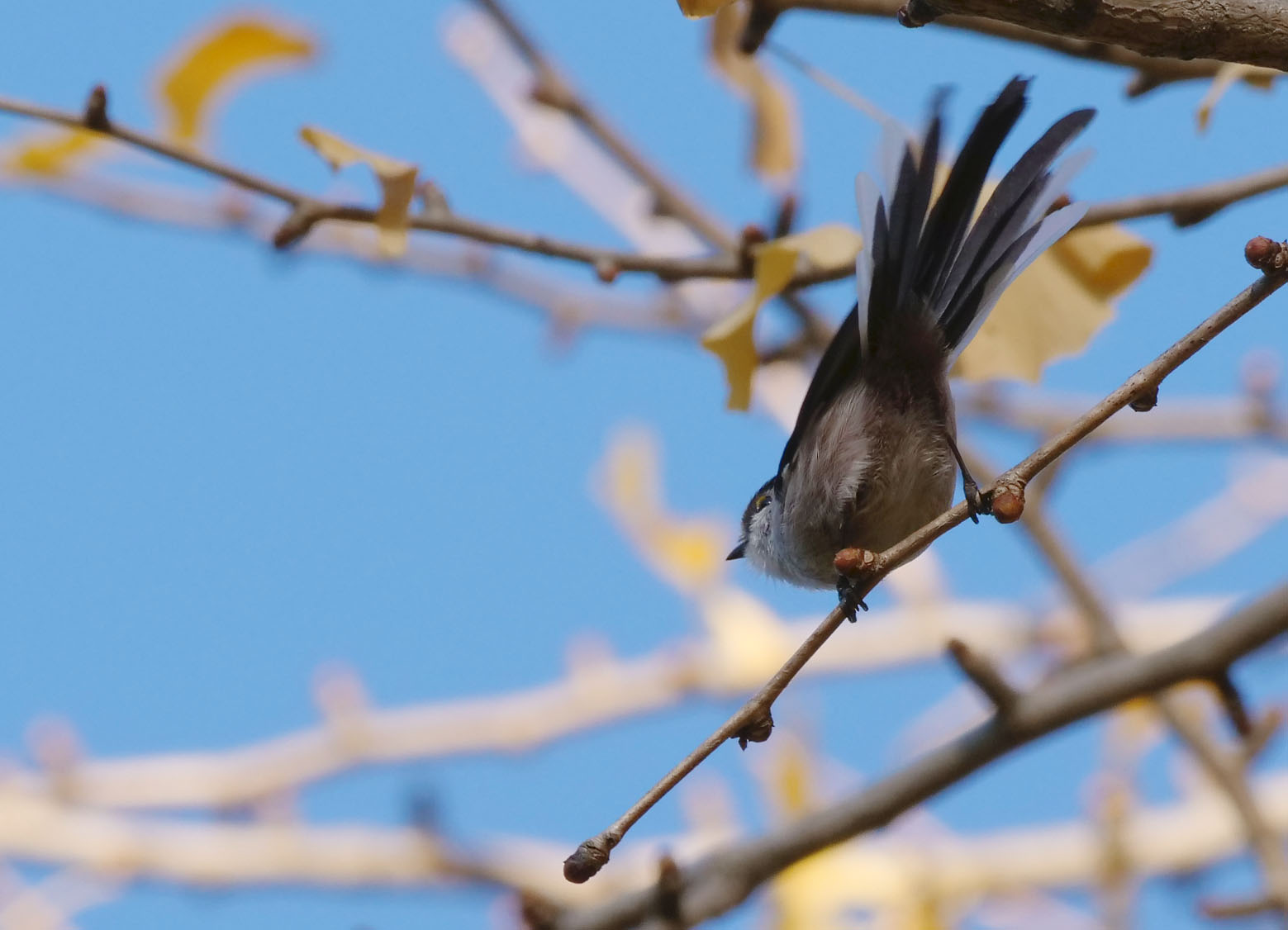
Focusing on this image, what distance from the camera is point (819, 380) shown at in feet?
6.99

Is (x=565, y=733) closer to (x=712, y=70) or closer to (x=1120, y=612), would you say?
(x=1120, y=612)

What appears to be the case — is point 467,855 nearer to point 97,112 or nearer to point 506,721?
point 506,721

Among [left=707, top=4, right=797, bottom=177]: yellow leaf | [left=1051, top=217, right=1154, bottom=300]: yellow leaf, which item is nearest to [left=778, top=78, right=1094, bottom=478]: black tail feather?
[left=1051, top=217, right=1154, bottom=300]: yellow leaf

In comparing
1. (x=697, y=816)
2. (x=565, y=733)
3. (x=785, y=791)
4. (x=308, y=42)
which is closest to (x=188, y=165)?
(x=308, y=42)

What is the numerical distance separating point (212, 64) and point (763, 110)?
3.15ft

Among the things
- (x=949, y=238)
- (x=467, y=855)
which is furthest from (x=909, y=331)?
(x=467, y=855)

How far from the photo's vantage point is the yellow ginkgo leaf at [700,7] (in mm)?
1500

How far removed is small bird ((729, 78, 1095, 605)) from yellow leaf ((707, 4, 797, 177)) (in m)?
0.37

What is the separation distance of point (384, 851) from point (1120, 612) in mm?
2864

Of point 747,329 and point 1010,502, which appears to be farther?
point 747,329

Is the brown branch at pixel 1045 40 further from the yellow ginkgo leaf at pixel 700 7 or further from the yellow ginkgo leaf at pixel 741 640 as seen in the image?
the yellow ginkgo leaf at pixel 741 640

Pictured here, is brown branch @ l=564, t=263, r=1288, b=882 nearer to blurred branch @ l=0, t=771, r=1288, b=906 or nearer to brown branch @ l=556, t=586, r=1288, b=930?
brown branch @ l=556, t=586, r=1288, b=930

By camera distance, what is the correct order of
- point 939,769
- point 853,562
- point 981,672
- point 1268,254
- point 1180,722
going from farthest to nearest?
point 1180,722 → point 939,769 → point 981,672 → point 853,562 → point 1268,254

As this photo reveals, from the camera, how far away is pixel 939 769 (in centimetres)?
199
